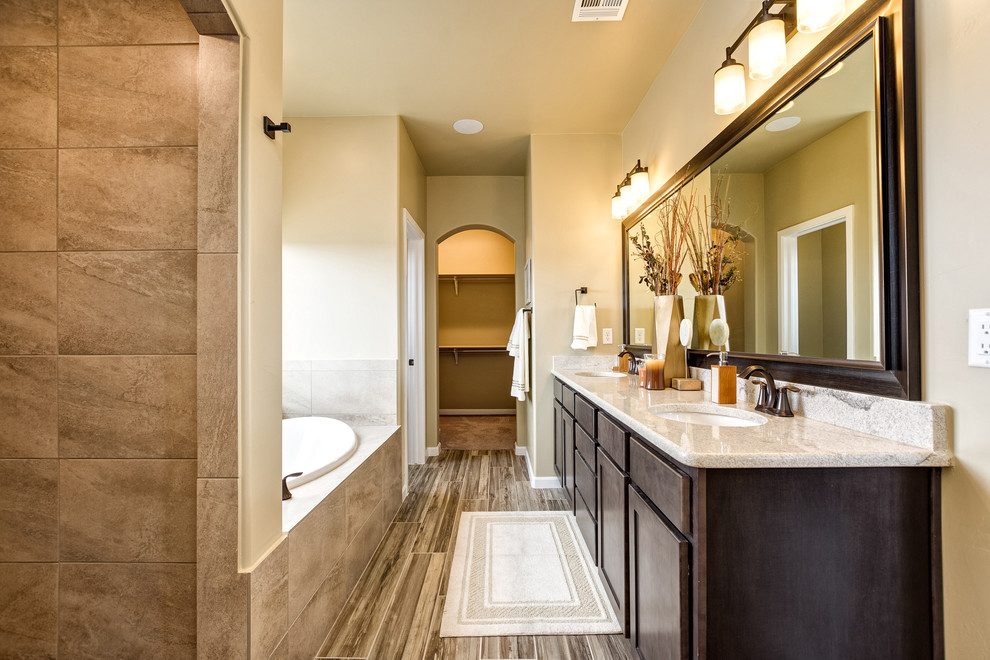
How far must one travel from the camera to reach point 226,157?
116 centimetres

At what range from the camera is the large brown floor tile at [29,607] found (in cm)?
123

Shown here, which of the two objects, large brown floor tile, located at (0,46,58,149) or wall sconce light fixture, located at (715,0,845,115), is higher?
wall sconce light fixture, located at (715,0,845,115)

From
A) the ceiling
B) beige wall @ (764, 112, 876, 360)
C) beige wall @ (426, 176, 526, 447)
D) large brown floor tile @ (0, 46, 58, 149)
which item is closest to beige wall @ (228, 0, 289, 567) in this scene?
large brown floor tile @ (0, 46, 58, 149)

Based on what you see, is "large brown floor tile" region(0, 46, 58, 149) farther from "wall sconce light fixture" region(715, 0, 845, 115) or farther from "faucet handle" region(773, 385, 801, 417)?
"faucet handle" region(773, 385, 801, 417)

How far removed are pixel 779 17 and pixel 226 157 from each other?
1.67 metres

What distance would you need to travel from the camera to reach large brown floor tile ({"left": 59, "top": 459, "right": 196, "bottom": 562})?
1.23 m

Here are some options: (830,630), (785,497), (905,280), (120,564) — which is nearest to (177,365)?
(120,564)

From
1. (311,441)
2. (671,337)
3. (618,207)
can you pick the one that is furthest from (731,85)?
(311,441)

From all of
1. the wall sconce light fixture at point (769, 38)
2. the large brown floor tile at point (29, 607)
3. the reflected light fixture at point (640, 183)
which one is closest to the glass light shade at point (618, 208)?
the reflected light fixture at point (640, 183)

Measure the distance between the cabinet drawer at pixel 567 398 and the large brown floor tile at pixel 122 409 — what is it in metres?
1.81

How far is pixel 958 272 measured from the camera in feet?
2.96

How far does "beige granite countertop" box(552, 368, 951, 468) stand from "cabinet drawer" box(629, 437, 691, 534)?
1.7 inches

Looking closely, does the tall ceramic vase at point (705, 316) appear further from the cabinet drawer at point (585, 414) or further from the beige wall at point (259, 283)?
the beige wall at point (259, 283)

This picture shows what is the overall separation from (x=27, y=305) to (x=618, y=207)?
2.85 m
